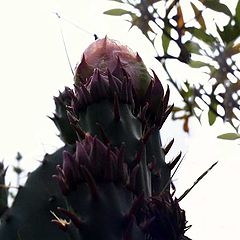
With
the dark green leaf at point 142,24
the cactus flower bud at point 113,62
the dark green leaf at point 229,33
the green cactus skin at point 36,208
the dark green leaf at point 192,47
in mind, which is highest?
the cactus flower bud at point 113,62

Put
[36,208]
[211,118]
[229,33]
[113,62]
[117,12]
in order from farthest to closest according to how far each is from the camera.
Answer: [36,208] < [113,62] < [117,12] < [211,118] < [229,33]

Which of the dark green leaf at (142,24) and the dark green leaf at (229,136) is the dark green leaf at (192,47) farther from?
the dark green leaf at (229,136)

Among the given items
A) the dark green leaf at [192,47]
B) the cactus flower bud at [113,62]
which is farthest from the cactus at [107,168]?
the dark green leaf at [192,47]

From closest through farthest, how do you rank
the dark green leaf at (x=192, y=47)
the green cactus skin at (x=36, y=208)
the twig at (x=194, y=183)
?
the dark green leaf at (x=192, y=47) → the twig at (x=194, y=183) → the green cactus skin at (x=36, y=208)

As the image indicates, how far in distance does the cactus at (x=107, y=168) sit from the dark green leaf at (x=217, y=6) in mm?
447

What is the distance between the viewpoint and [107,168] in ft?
4.91

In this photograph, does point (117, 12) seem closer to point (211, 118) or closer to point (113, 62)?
point (211, 118)

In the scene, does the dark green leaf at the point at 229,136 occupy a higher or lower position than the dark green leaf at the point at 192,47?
lower

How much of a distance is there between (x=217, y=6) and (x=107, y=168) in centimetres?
50

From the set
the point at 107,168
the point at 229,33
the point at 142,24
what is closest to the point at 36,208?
the point at 107,168

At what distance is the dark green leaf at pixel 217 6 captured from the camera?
1228 millimetres

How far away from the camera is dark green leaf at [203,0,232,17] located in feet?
4.03

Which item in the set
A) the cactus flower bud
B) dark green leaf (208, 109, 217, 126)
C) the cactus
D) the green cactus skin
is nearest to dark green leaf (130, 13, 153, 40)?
dark green leaf (208, 109, 217, 126)

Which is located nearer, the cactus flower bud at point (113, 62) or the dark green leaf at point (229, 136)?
the dark green leaf at point (229, 136)
